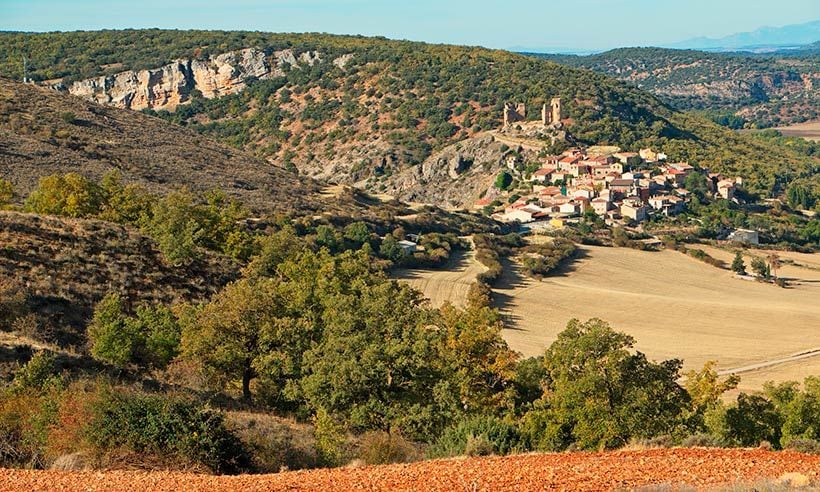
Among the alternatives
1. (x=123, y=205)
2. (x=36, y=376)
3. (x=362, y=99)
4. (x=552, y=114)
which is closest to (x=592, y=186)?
(x=552, y=114)

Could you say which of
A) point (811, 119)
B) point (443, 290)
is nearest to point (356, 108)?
point (443, 290)

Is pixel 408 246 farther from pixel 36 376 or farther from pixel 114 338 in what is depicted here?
pixel 36 376

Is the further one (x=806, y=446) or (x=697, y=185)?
(x=697, y=185)

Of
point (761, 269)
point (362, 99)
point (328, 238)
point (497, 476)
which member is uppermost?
point (362, 99)

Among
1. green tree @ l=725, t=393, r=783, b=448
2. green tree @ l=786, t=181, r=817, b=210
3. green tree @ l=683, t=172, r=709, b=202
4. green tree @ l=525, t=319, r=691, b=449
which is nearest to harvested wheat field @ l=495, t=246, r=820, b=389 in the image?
green tree @ l=725, t=393, r=783, b=448

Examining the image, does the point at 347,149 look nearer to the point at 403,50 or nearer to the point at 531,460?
the point at 403,50

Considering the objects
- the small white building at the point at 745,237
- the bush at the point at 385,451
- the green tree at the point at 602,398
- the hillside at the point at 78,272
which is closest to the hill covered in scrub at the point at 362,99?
the small white building at the point at 745,237
